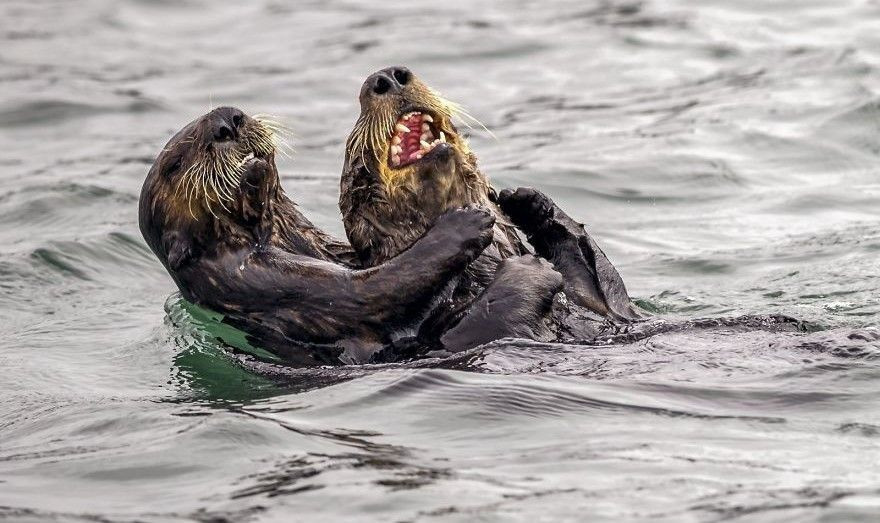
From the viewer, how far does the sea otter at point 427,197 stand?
6340 mm

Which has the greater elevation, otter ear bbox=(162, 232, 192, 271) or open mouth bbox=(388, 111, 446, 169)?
open mouth bbox=(388, 111, 446, 169)

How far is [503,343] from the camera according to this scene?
20.0ft

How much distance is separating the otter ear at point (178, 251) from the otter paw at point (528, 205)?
1464 mm

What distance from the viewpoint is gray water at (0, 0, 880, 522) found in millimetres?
4996

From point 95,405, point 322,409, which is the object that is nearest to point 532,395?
point 322,409

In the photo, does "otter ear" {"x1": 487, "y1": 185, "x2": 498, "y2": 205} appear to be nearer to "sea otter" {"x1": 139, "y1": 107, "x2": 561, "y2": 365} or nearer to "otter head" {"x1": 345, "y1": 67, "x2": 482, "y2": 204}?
"otter head" {"x1": 345, "y1": 67, "x2": 482, "y2": 204}

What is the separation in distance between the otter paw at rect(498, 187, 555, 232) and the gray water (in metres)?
0.91

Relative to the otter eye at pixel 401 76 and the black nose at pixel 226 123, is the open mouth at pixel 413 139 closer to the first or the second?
the otter eye at pixel 401 76

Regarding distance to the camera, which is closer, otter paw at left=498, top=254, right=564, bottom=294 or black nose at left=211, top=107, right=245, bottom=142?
otter paw at left=498, top=254, right=564, bottom=294

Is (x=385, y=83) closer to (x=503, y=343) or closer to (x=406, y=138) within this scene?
(x=406, y=138)

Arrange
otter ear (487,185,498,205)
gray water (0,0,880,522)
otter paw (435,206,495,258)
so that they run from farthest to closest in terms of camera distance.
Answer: otter ear (487,185,498,205) < otter paw (435,206,495,258) < gray water (0,0,880,522)

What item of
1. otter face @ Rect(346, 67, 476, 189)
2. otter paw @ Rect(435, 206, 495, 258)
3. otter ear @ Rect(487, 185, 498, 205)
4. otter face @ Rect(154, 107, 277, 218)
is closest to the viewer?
otter paw @ Rect(435, 206, 495, 258)

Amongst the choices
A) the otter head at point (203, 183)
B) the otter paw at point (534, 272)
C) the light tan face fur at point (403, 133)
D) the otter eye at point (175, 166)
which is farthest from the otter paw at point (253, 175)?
the otter paw at point (534, 272)

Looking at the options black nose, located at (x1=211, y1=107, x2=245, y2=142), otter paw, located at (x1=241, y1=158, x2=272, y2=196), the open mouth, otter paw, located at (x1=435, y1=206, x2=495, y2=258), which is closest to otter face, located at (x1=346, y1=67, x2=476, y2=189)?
the open mouth
